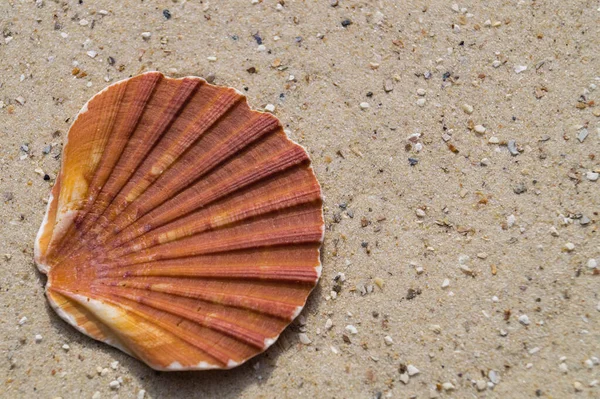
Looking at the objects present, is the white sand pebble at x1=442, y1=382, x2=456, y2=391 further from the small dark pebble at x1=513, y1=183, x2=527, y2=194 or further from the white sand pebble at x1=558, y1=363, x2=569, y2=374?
the small dark pebble at x1=513, y1=183, x2=527, y2=194

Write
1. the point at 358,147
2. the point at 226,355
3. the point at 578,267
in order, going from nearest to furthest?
the point at 226,355, the point at 578,267, the point at 358,147

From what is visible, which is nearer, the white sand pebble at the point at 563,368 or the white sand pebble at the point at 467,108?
the white sand pebble at the point at 563,368

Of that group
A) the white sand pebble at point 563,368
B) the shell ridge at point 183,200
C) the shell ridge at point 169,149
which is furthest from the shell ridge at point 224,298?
the white sand pebble at point 563,368

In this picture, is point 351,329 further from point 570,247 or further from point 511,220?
point 570,247

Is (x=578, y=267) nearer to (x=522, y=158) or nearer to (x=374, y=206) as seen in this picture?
(x=522, y=158)

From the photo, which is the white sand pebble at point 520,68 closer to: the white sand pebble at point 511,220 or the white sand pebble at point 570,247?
the white sand pebble at point 511,220

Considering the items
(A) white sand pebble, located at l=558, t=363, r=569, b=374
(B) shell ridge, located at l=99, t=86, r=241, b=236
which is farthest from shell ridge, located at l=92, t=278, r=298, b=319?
(A) white sand pebble, located at l=558, t=363, r=569, b=374

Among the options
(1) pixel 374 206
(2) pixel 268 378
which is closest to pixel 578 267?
(1) pixel 374 206
